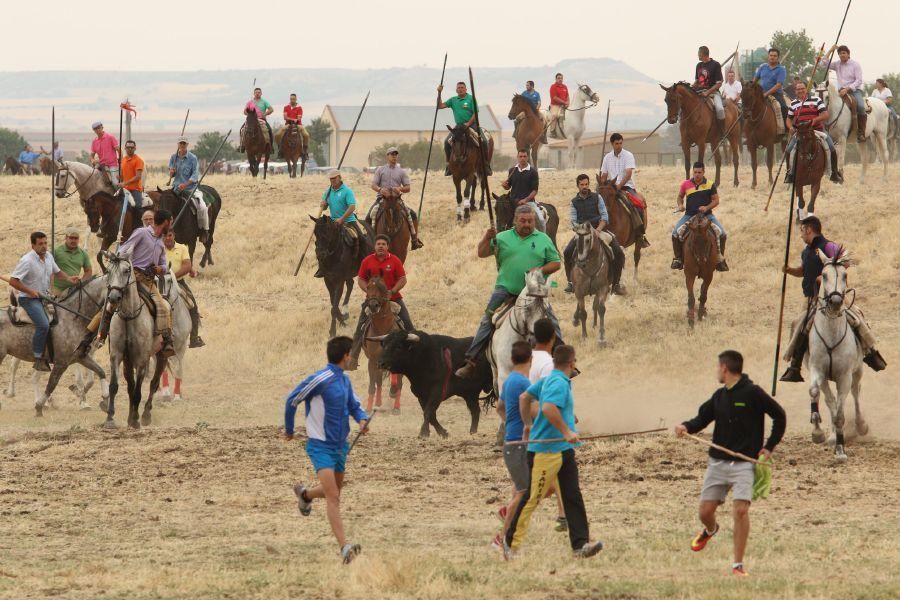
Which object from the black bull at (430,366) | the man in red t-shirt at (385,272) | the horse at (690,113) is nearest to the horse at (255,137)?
the horse at (690,113)

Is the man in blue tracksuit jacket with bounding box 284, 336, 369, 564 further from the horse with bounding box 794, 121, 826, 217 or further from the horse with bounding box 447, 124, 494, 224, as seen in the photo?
the horse with bounding box 447, 124, 494, 224

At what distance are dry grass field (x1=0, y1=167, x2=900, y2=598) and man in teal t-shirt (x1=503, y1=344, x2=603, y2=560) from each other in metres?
0.22

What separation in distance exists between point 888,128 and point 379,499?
2469 centimetres

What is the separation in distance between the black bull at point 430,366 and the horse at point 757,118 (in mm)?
15492

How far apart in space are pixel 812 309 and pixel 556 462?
7.21 meters

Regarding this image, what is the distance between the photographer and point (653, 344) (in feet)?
81.8

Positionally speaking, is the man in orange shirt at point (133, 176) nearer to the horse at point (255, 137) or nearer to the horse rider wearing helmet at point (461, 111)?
the horse rider wearing helmet at point (461, 111)

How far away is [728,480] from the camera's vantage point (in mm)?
10320

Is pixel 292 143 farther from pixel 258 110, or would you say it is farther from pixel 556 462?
pixel 556 462

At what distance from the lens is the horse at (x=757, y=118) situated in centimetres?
3198

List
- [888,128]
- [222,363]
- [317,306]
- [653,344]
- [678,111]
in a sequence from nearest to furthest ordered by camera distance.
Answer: [653,344] → [222,363] → [317,306] → [678,111] → [888,128]

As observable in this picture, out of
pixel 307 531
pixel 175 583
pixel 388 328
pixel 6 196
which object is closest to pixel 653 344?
pixel 388 328

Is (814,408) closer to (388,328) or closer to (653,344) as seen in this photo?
(388,328)

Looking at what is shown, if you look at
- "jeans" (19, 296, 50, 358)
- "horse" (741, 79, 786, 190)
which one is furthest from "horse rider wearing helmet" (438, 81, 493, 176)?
"jeans" (19, 296, 50, 358)
